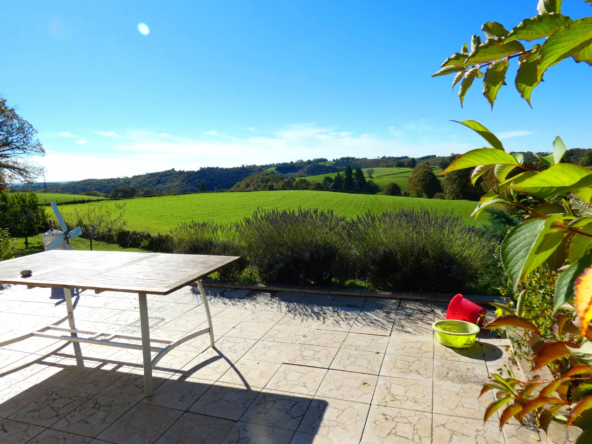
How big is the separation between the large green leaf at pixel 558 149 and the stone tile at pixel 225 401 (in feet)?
8.55

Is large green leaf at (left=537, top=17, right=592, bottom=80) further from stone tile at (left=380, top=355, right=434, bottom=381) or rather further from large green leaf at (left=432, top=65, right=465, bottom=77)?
stone tile at (left=380, top=355, right=434, bottom=381)

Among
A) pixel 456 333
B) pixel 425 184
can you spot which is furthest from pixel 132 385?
pixel 425 184

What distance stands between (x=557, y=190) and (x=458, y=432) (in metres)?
2.54

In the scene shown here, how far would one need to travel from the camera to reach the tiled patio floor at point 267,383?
2.56 metres

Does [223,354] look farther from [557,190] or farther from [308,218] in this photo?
[557,190]

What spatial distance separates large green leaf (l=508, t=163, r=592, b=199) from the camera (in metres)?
0.46

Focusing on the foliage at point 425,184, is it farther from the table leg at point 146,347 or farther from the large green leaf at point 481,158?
the large green leaf at point 481,158

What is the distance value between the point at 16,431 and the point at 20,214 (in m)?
12.5

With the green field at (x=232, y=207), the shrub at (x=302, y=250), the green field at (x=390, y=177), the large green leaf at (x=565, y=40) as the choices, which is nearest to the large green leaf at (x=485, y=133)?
the large green leaf at (x=565, y=40)

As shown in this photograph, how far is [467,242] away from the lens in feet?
17.4

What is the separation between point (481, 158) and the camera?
585mm

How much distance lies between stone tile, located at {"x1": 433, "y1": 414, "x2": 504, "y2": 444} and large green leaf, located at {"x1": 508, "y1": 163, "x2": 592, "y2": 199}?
7.84 ft

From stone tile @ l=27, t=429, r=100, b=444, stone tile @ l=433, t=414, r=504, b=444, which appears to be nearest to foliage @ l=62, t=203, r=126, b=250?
stone tile @ l=27, t=429, r=100, b=444

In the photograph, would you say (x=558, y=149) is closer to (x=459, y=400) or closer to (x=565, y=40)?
(x=565, y=40)
